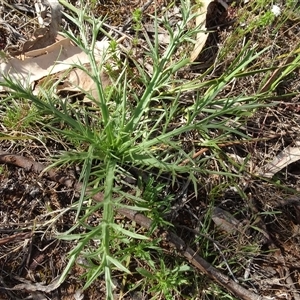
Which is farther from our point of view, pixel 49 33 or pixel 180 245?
pixel 49 33

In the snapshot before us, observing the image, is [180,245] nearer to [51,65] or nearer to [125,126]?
[125,126]

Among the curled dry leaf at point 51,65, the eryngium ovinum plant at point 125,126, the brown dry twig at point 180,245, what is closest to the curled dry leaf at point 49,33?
the curled dry leaf at point 51,65

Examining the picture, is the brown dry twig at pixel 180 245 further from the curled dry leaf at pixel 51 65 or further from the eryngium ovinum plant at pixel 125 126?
the curled dry leaf at pixel 51 65

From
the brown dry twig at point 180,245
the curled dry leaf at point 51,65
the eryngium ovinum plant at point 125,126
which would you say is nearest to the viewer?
the eryngium ovinum plant at point 125,126

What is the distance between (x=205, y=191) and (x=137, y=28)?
786 millimetres

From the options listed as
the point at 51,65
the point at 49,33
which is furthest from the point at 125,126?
the point at 49,33

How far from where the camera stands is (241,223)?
2.02 meters

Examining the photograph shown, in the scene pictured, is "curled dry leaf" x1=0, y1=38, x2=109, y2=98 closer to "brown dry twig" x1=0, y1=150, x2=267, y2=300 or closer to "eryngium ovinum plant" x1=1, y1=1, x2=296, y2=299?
"eryngium ovinum plant" x1=1, y1=1, x2=296, y2=299

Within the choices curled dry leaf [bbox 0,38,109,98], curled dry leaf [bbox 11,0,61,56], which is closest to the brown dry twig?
curled dry leaf [bbox 0,38,109,98]

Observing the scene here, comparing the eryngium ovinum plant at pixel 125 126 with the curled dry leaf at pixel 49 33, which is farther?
the curled dry leaf at pixel 49 33

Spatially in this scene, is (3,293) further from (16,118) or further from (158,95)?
(158,95)

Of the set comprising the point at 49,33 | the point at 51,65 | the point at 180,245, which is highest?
the point at 49,33

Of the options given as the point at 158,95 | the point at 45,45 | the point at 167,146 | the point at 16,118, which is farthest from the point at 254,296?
the point at 45,45

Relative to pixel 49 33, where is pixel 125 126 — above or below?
below
